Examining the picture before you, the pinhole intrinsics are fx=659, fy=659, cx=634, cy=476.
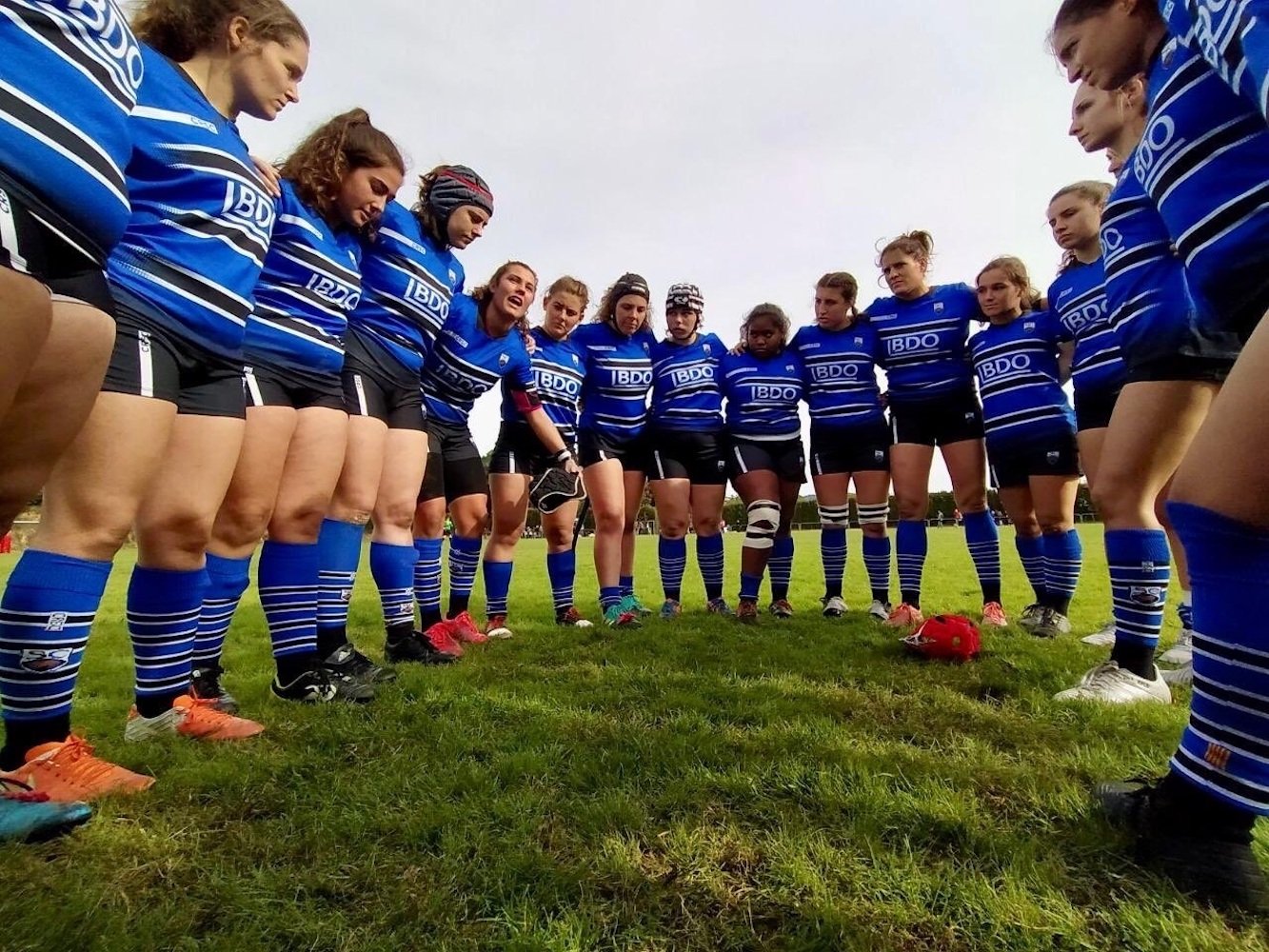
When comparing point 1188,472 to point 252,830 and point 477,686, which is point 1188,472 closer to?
point 252,830

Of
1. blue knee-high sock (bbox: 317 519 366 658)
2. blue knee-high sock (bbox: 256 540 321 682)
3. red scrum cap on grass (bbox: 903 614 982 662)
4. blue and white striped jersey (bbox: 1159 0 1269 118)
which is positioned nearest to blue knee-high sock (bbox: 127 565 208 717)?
blue knee-high sock (bbox: 256 540 321 682)

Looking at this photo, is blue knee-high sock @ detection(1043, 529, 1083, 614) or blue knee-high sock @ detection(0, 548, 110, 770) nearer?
blue knee-high sock @ detection(0, 548, 110, 770)

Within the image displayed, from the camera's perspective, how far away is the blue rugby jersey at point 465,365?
5008 mm

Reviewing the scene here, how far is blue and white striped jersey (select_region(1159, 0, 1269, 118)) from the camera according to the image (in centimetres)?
120

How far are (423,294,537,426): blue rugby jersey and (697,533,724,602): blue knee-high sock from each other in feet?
8.16

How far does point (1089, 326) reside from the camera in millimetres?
4504

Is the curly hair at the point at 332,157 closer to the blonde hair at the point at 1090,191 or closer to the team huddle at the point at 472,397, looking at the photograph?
Answer: the team huddle at the point at 472,397

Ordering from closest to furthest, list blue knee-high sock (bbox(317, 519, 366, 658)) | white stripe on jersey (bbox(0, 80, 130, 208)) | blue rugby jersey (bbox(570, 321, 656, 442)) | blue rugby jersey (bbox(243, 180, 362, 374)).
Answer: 1. white stripe on jersey (bbox(0, 80, 130, 208))
2. blue rugby jersey (bbox(243, 180, 362, 374))
3. blue knee-high sock (bbox(317, 519, 366, 658))
4. blue rugby jersey (bbox(570, 321, 656, 442))

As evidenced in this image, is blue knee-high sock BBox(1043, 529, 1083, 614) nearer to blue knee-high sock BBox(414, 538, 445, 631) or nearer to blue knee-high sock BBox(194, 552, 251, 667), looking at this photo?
blue knee-high sock BBox(414, 538, 445, 631)

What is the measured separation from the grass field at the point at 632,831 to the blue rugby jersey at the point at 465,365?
269 cm

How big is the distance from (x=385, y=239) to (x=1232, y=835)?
424 centimetres

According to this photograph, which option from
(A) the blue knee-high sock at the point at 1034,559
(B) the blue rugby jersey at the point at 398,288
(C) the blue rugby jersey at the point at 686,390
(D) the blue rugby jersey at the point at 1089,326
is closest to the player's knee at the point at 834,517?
(C) the blue rugby jersey at the point at 686,390

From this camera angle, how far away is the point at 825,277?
20.9 feet

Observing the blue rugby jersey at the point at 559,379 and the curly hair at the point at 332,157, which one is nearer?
the curly hair at the point at 332,157
